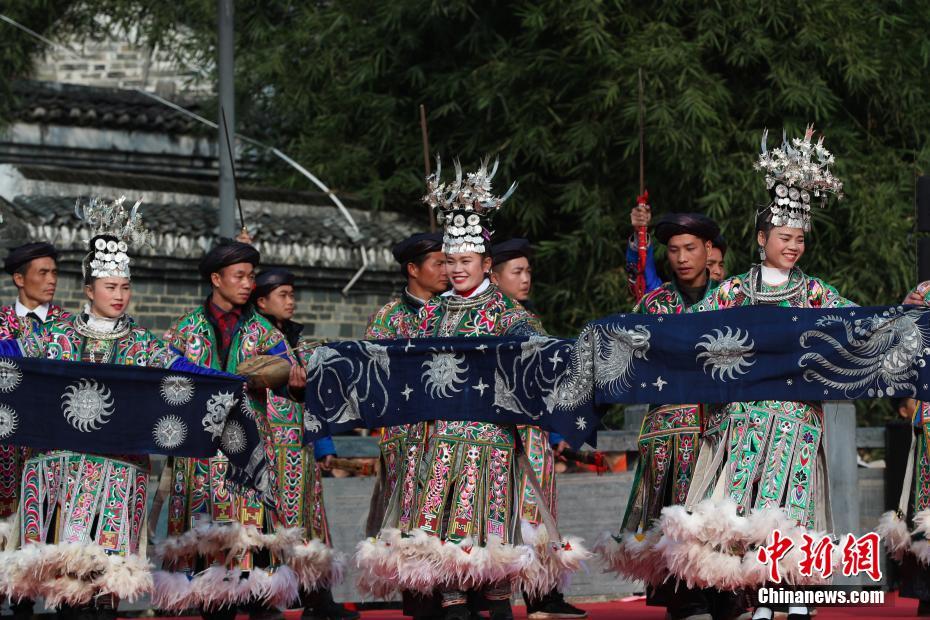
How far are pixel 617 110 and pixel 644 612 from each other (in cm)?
676

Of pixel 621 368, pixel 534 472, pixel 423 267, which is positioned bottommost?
pixel 534 472

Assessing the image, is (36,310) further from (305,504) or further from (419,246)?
Answer: (419,246)

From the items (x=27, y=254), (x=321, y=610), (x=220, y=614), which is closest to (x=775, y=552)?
(x=220, y=614)

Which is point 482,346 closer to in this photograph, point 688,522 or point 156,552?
point 688,522

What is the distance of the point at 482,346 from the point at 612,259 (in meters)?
7.91

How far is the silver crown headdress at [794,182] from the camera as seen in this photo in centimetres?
812

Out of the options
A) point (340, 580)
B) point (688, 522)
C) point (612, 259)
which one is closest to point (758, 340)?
point (688, 522)

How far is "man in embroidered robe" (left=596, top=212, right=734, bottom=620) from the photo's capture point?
8.31 meters

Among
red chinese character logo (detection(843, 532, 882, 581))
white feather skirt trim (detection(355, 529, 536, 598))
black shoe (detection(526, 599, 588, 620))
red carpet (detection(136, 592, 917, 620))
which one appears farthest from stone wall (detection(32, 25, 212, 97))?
red chinese character logo (detection(843, 532, 882, 581))

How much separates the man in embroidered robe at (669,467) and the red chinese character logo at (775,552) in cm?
64

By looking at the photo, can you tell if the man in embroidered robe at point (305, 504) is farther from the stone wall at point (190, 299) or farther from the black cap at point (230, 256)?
the stone wall at point (190, 299)

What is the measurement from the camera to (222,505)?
29.8ft

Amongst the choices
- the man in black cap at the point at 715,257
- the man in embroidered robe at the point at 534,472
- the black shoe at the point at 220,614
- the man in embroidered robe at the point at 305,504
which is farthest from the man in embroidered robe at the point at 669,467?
the black shoe at the point at 220,614

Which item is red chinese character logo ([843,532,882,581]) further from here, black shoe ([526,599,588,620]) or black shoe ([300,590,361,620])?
black shoe ([300,590,361,620])
